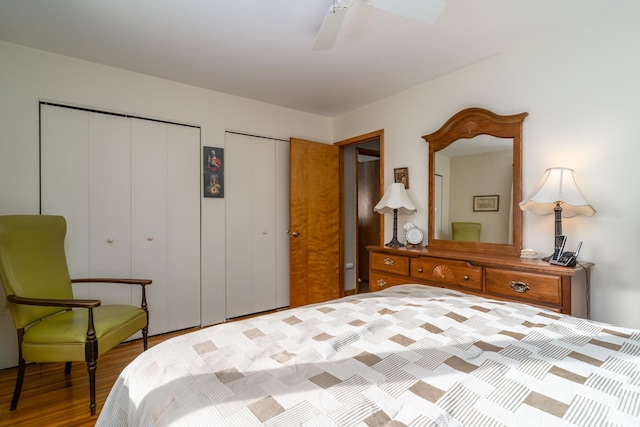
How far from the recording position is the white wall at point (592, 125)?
195 centimetres

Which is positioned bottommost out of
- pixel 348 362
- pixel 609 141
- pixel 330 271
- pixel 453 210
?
pixel 330 271

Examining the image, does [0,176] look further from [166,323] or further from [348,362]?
[348,362]

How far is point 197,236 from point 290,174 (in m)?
1.22

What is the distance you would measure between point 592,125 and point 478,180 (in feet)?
2.64

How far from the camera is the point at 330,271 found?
406 cm

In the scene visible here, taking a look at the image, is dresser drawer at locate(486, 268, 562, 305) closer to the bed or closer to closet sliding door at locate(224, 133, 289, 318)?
the bed

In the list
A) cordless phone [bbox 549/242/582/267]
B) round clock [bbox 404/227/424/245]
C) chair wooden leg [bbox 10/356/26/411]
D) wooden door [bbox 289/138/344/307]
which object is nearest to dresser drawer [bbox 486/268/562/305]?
cordless phone [bbox 549/242/582/267]

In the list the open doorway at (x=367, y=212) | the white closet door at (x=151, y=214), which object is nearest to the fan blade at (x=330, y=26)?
the white closet door at (x=151, y=214)

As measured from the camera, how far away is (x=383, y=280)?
2.95 m

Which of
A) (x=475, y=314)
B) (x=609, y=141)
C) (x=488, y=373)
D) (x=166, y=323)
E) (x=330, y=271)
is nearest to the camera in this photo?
(x=488, y=373)

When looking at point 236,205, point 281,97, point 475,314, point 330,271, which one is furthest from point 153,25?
point 330,271

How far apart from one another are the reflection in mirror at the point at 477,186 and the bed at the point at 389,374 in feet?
4.56

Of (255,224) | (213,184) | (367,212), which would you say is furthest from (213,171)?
(367,212)

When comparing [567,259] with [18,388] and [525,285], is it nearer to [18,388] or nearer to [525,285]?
[525,285]
